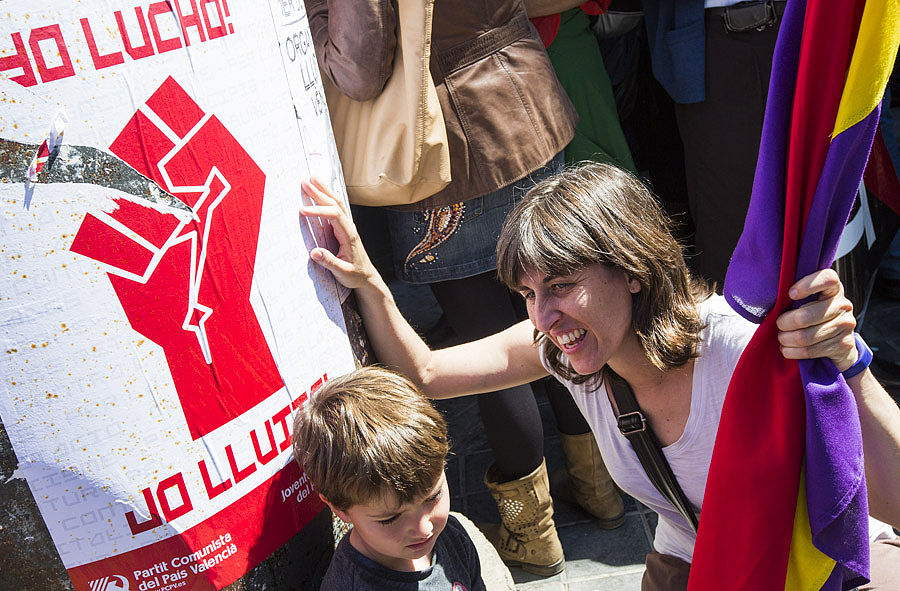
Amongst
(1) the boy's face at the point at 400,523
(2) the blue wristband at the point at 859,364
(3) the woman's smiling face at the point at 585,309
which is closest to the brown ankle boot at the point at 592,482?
(3) the woman's smiling face at the point at 585,309

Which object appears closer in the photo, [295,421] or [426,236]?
[295,421]

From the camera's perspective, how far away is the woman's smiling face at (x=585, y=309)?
172 cm

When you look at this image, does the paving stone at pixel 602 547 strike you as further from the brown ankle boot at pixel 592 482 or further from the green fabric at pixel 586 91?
the green fabric at pixel 586 91

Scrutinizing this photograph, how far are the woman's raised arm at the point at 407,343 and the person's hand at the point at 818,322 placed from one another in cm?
83

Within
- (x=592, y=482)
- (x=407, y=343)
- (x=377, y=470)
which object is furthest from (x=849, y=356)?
(x=592, y=482)

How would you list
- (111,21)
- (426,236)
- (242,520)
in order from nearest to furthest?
1. (111,21)
2. (242,520)
3. (426,236)

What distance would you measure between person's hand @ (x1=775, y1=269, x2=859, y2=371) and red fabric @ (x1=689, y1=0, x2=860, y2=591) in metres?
0.02

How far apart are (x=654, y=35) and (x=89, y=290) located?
2.34 metres

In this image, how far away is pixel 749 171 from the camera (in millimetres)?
3039

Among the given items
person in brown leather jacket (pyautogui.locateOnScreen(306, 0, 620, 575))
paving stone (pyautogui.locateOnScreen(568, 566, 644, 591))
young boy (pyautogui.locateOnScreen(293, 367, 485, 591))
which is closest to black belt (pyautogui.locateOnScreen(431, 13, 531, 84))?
person in brown leather jacket (pyautogui.locateOnScreen(306, 0, 620, 575))

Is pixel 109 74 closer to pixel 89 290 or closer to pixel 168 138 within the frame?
pixel 168 138

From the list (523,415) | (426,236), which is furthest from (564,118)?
(523,415)

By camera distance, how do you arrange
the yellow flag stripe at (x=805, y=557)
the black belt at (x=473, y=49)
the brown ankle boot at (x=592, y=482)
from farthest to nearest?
the brown ankle boot at (x=592, y=482) < the black belt at (x=473, y=49) < the yellow flag stripe at (x=805, y=557)

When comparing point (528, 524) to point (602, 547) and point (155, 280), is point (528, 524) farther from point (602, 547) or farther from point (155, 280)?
point (155, 280)
